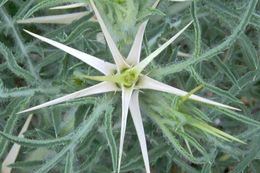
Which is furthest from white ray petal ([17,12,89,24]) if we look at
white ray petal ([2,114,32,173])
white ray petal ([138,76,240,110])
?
white ray petal ([138,76,240,110])

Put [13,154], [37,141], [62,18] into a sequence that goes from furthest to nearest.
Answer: [13,154] < [62,18] < [37,141]

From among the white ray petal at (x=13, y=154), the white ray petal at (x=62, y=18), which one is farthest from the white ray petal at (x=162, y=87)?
the white ray petal at (x=13, y=154)

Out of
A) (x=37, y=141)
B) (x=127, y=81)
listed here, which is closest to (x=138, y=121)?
(x=127, y=81)

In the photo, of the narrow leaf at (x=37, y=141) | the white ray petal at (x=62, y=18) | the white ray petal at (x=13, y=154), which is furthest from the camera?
the white ray petal at (x=13, y=154)

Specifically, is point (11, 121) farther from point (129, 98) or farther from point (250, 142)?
point (250, 142)

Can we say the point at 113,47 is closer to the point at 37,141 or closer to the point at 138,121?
the point at 138,121

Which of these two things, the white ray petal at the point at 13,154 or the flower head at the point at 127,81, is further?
the white ray petal at the point at 13,154

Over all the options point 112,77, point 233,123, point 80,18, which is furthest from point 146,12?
point 233,123

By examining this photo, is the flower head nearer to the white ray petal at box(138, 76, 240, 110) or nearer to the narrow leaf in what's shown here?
the white ray petal at box(138, 76, 240, 110)

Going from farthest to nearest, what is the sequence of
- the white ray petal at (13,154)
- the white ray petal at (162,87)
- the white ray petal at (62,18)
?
the white ray petal at (13,154) < the white ray petal at (62,18) < the white ray petal at (162,87)

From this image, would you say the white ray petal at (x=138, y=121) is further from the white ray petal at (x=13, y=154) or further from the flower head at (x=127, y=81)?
the white ray petal at (x=13, y=154)

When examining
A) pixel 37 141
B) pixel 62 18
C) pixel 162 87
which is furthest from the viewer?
pixel 62 18
